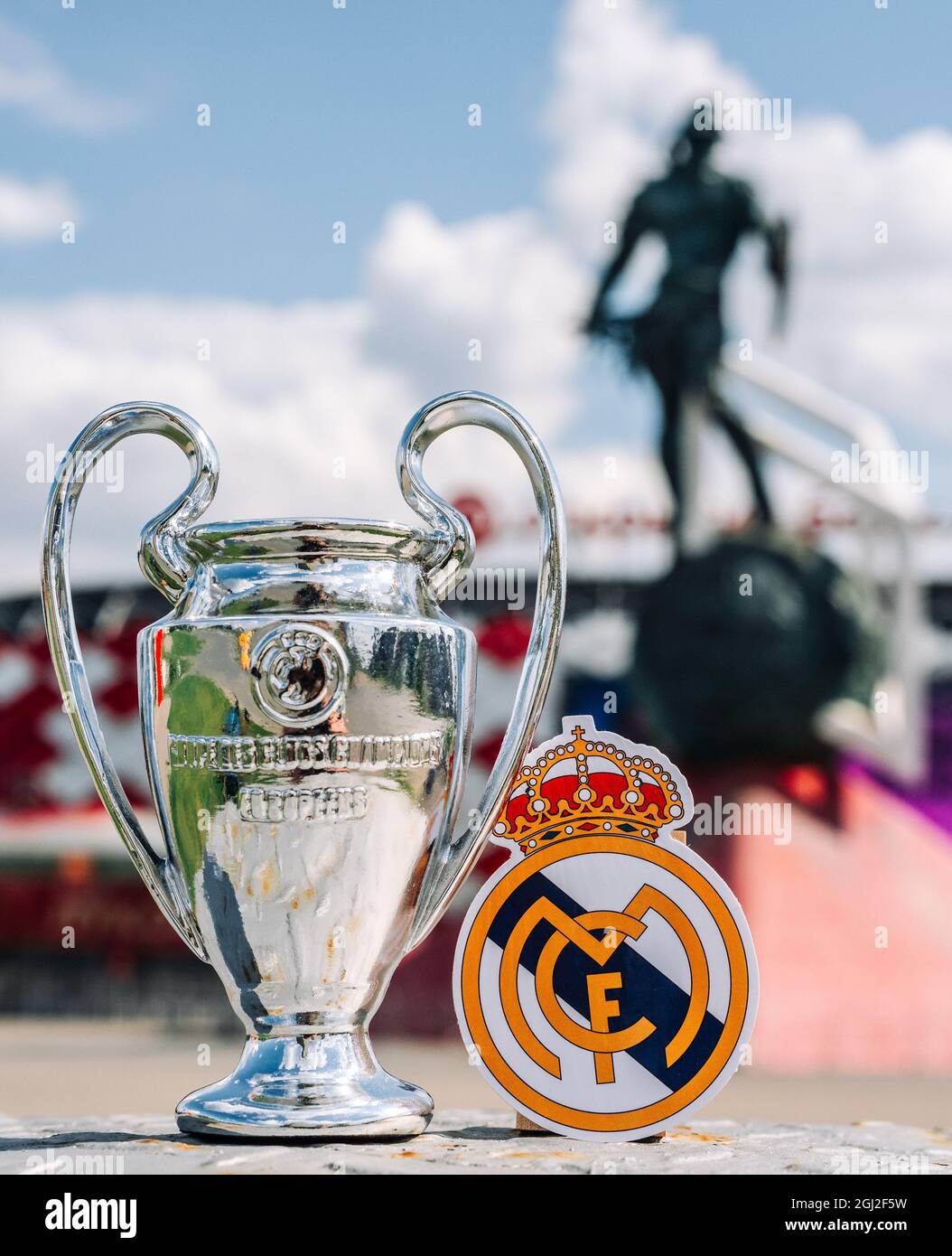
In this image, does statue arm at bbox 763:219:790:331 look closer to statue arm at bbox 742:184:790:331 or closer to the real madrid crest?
statue arm at bbox 742:184:790:331

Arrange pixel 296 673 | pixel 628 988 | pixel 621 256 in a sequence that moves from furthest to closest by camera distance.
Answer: pixel 621 256, pixel 628 988, pixel 296 673

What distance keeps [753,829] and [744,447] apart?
1.95m

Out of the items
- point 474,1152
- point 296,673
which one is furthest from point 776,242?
point 474,1152

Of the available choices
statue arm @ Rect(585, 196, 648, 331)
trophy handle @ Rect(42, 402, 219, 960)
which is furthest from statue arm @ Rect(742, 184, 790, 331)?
trophy handle @ Rect(42, 402, 219, 960)

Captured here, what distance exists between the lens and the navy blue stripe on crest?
188 centimetres

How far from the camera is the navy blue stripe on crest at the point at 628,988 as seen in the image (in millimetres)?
1885

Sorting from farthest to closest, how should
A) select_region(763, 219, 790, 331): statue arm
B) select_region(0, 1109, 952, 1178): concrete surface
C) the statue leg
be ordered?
1. the statue leg
2. select_region(763, 219, 790, 331): statue arm
3. select_region(0, 1109, 952, 1178): concrete surface

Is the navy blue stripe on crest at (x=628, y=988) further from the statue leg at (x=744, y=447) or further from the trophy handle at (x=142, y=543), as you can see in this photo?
the statue leg at (x=744, y=447)

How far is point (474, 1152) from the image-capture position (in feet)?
6.08

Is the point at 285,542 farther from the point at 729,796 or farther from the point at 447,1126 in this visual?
the point at 729,796

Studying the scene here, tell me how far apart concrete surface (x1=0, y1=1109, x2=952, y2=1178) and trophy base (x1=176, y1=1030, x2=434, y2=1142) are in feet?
0.07

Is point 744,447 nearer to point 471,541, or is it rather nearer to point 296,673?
point 471,541

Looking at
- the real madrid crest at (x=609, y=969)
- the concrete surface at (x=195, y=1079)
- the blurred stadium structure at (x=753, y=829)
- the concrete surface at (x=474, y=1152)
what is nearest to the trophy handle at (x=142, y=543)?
the concrete surface at (x=474, y=1152)

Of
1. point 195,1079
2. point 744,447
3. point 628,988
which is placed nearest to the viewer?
point 628,988
